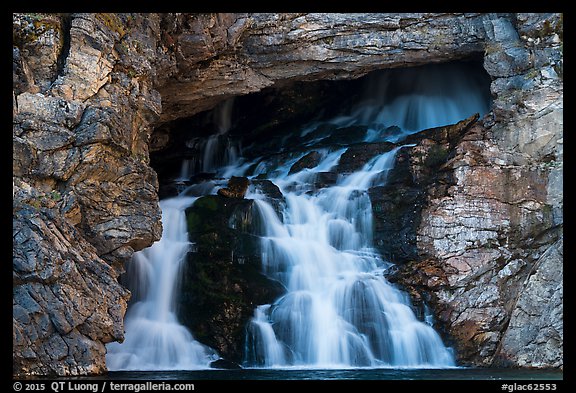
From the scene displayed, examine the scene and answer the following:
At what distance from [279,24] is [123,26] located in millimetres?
4476

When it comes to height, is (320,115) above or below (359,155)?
above

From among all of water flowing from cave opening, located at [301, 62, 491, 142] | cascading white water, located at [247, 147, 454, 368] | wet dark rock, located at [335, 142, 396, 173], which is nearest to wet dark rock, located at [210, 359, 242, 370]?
cascading white water, located at [247, 147, 454, 368]

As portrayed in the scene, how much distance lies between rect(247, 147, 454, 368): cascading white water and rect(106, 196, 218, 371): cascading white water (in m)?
1.39

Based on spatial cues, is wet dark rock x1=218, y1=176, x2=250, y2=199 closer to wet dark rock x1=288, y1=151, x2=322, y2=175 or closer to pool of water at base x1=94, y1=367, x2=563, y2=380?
wet dark rock x1=288, y1=151, x2=322, y2=175

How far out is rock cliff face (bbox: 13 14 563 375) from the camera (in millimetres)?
13172

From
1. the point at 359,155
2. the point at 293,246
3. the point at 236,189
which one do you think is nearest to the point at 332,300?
the point at 293,246

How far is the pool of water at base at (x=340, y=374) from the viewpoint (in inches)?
517

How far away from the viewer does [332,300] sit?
1614cm

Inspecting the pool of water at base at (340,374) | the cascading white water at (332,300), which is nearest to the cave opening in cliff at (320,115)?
the cascading white water at (332,300)

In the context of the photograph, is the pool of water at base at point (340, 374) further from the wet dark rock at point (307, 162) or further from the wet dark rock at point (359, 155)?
the wet dark rock at point (307, 162)

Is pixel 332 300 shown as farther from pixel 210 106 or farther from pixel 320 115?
pixel 320 115

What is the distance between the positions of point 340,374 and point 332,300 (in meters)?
2.66

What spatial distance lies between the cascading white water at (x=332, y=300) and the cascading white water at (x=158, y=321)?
1.39 m

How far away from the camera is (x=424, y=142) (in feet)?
61.7
